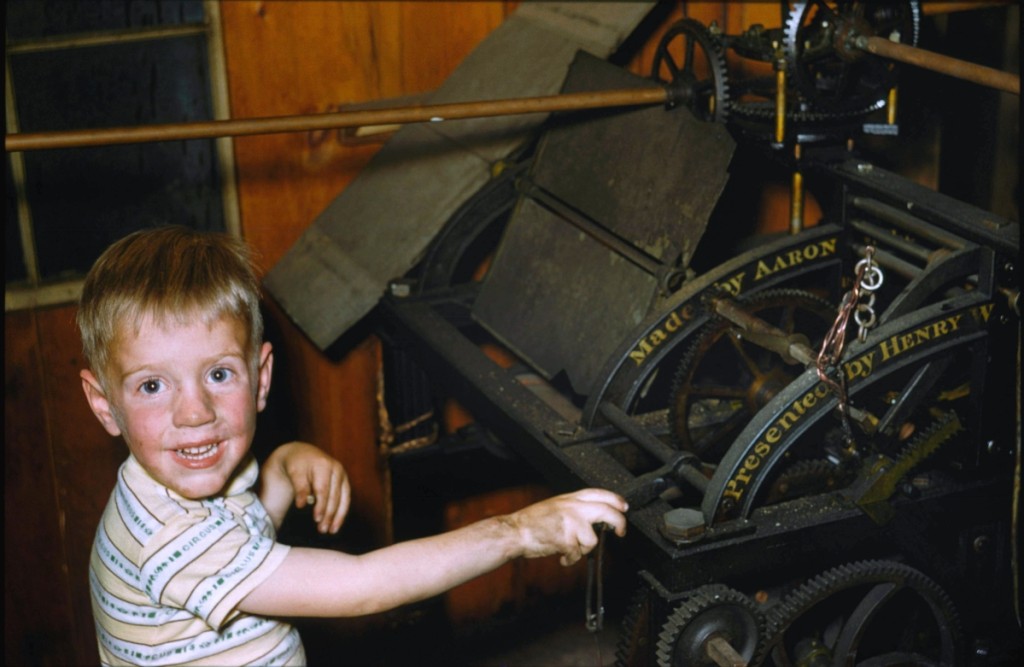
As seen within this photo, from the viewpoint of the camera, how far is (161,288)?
70.9 inches

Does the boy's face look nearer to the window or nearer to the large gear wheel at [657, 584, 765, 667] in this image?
the large gear wheel at [657, 584, 765, 667]

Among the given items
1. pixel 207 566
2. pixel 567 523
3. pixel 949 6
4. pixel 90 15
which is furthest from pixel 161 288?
pixel 949 6

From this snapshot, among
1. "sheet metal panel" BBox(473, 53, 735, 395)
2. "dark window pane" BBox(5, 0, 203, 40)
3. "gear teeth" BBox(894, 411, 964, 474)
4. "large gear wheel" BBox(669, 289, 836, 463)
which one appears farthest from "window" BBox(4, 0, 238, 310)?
"gear teeth" BBox(894, 411, 964, 474)

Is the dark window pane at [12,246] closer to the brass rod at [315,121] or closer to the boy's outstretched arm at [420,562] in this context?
the brass rod at [315,121]

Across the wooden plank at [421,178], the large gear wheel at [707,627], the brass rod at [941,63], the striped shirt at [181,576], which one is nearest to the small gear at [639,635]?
the large gear wheel at [707,627]

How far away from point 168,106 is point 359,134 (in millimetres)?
500

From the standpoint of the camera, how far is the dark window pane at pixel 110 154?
3.04 metres

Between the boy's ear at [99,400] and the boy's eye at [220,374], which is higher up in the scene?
the boy's eye at [220,374]

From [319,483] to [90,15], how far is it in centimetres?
149

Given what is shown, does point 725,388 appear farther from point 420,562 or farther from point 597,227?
point 420,562

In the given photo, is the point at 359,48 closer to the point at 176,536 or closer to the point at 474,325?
the point at 474,325

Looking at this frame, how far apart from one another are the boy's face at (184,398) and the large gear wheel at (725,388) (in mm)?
916

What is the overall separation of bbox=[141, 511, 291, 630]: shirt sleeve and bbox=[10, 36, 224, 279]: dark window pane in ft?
5.19

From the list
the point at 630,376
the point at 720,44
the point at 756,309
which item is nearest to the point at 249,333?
the point at 630,376
